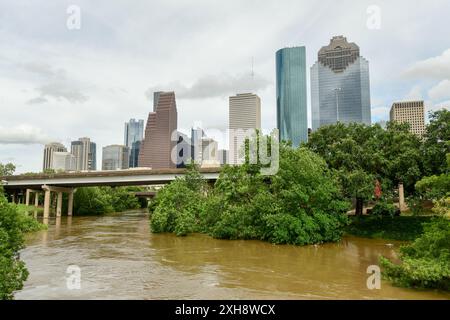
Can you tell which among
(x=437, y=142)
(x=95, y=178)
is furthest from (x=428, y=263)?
(x=95, y=178)

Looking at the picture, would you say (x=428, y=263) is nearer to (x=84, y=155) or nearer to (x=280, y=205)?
(x=280, y=205)

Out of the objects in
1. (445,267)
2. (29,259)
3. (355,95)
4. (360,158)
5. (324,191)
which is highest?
(355,95)

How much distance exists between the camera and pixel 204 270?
1562cm

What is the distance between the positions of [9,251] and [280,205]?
1720 cm

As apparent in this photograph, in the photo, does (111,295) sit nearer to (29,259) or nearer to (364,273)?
(29,259)

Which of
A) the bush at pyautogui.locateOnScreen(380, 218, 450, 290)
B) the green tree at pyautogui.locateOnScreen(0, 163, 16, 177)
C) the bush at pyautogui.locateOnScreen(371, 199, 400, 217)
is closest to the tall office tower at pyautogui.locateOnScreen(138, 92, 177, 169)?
the green tree at pyautogui.locateOnScreen(0, 163, 16, 177)

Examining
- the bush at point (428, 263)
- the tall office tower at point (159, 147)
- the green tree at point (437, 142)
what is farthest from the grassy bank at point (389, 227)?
the tall office tower at point (159, 147)

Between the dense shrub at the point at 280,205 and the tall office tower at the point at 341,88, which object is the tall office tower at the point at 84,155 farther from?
the dense shrub at the point at 280,205

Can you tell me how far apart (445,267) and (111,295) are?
34.4 feet

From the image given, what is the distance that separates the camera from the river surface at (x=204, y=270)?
11797mm

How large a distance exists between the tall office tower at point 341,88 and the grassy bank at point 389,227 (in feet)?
265
